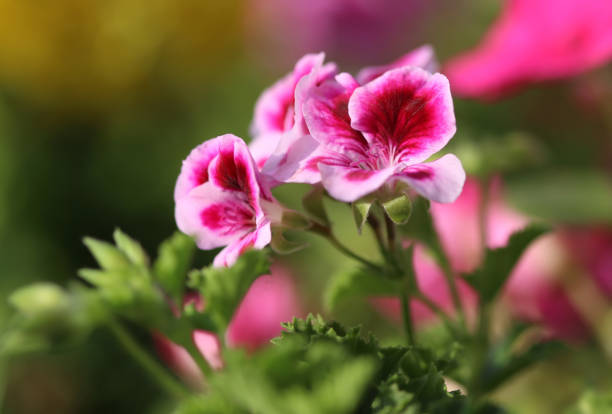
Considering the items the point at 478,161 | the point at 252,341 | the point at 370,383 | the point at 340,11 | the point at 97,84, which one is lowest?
the point at 370,383

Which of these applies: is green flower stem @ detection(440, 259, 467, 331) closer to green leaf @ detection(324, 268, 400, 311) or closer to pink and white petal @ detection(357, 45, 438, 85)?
green leaf @ detection(324, 268, 400, 311)

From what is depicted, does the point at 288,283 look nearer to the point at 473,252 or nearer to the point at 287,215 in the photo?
the point at 473,252

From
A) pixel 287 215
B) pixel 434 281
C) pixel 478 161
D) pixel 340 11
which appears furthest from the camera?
pixel 340 11

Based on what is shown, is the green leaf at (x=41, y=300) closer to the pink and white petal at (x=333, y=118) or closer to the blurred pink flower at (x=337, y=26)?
the pink and white petal at (x=333, y=118)

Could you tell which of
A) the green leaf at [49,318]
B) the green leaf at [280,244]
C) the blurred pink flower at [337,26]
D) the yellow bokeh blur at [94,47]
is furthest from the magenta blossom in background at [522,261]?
the yellow bokeh blur at [94,47]

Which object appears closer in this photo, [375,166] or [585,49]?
[375,166]

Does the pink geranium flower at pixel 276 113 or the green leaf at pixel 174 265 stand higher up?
the pink geranium flower at pixel 276 113

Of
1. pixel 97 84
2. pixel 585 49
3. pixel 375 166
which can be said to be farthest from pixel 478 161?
pixel 97 84

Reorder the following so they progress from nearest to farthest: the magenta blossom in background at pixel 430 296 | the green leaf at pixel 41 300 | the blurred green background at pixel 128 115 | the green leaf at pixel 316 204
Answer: the green leaf at pixel 41 300
the green leaf at pixel 316 204
the magenta blossom in background at pixel 430 296
the blurred green background at pixel 128 115
